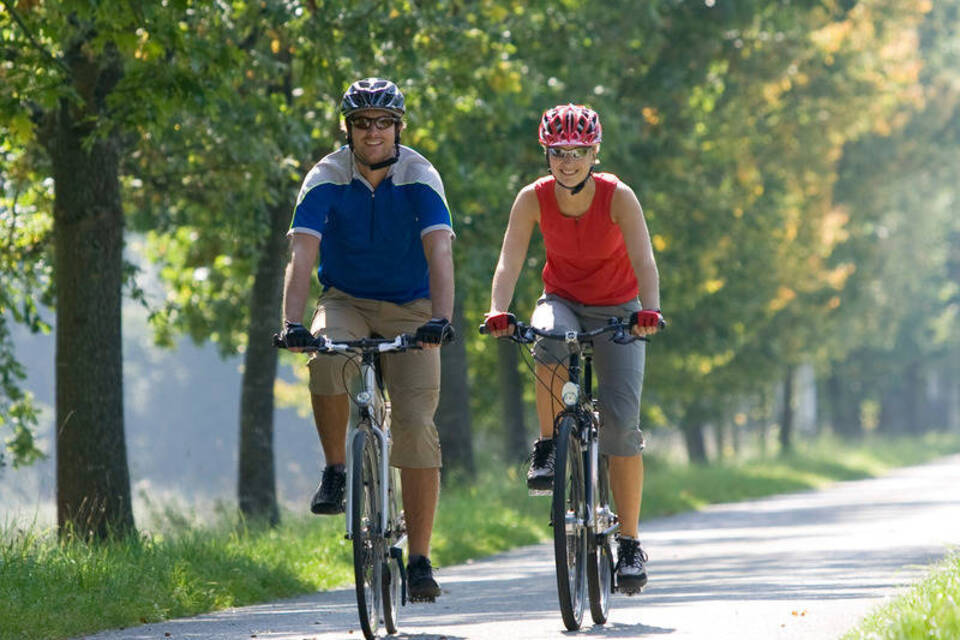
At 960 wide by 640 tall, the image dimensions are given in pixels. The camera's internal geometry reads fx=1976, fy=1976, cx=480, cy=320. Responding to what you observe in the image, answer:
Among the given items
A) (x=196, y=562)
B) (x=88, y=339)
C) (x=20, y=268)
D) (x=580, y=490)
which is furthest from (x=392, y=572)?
(x=20, y=268)

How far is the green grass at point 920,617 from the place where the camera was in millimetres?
6746

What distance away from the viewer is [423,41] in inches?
658

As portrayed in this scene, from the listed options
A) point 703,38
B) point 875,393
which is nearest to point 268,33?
point 703,38

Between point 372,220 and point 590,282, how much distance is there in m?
1.18

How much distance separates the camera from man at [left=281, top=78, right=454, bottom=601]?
8094 mm

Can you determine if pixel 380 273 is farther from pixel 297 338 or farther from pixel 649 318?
pixel 649 318

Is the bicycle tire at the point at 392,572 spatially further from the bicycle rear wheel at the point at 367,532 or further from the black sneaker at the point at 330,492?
the black sneaker at the point at 330,492

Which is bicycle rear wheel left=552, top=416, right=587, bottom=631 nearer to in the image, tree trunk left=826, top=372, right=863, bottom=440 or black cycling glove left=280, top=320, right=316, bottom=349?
black cycling glove left=280, top=320, right=316, bottom=349

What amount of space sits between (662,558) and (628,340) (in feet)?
19.7

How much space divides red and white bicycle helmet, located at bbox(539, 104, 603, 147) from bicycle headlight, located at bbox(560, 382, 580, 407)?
1041 millimetres

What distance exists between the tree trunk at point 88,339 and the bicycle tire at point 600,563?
524 cm

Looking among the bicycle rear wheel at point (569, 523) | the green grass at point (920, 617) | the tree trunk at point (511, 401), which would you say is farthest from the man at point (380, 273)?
the tree trunk at point (511, 401)

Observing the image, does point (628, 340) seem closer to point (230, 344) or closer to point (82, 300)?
point (82, 300)

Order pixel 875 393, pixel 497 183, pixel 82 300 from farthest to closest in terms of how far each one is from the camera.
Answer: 1. pixel 875 393
2. pixel 497 183
3. pixel 82 300
